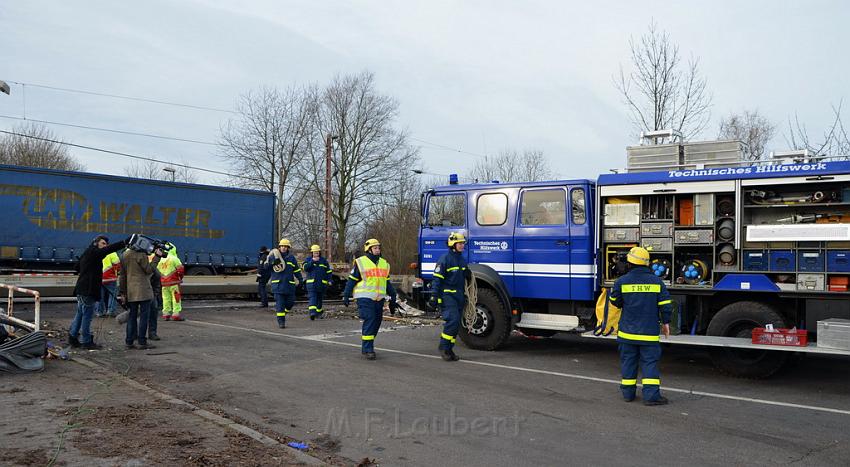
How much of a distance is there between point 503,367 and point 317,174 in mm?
34201

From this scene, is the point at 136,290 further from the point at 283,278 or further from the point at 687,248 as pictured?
the point at 687,248

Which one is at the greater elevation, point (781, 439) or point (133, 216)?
point (133, 216)

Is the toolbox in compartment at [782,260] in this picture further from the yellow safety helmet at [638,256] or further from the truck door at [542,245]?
the truck door at [542,245]

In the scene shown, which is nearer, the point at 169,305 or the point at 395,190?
the point at 169,305

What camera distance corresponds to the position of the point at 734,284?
8.49 m

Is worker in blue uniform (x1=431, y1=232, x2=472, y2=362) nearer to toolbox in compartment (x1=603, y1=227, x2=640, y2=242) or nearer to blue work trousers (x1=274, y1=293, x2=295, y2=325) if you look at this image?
toolbox in compartment (x1=603, y1=227, x2=640, y2=242)

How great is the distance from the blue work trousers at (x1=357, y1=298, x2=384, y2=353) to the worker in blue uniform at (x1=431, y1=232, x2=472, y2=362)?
889 millimetres

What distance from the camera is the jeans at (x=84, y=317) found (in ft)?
32.4

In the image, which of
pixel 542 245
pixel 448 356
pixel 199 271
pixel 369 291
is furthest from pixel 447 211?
pixel 199 271

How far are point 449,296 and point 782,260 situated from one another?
4408 mm

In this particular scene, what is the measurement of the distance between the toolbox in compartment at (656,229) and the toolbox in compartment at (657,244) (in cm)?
6

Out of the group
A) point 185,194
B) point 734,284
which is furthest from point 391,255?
point 734,284

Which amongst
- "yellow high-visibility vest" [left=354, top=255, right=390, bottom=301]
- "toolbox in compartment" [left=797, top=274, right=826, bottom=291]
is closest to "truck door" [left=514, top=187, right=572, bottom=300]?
"yellow high-visibility vest" [left=354, top=255, right=390, bottom=301]

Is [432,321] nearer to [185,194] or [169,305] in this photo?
[169,305]
